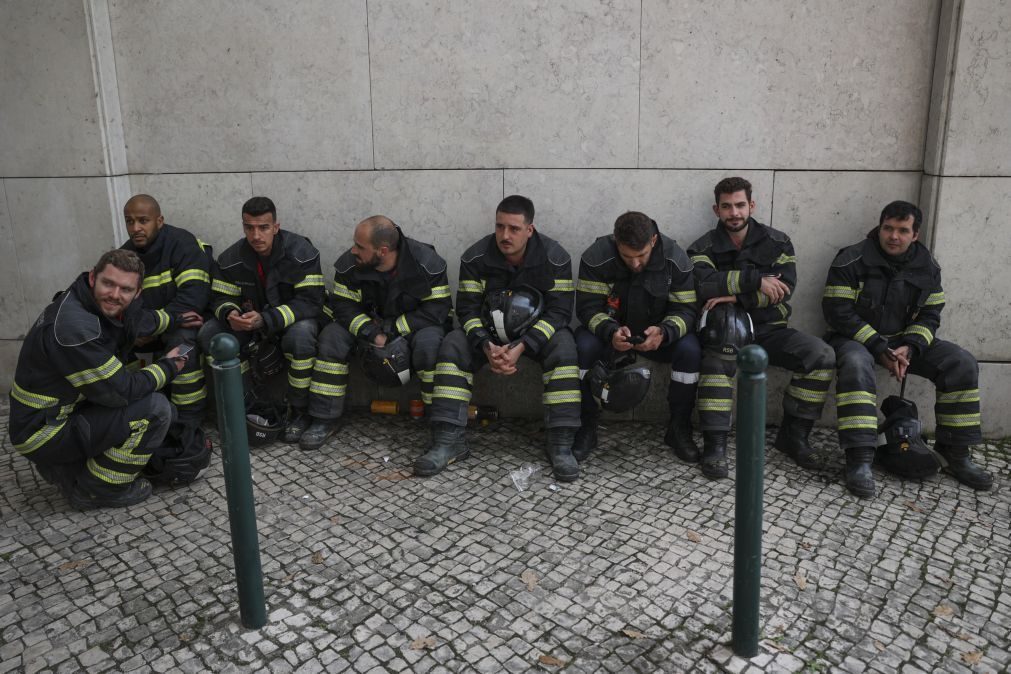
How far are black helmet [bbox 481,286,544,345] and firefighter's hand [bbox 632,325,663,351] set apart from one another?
26.8 inches

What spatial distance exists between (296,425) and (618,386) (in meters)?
2.14

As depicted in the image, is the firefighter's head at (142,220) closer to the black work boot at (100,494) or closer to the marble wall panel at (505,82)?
the marble wall panel at (505,82)

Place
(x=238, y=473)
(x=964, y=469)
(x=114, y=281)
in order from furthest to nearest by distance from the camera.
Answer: (x=964, y=469) → (x=114, y=281) → (x=238, y=473)

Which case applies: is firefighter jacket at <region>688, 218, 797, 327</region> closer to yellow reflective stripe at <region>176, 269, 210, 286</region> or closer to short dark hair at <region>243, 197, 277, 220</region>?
short dark hair at <region>243, 197, 277, 220</region>

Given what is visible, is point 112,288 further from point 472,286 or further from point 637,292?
Answer: point 637,292

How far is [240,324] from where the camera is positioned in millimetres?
5156

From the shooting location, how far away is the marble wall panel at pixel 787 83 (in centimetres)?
501

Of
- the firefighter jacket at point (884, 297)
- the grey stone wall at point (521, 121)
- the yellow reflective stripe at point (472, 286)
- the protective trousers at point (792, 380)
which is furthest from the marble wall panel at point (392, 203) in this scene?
the firefighter jacket at point (884, 297)

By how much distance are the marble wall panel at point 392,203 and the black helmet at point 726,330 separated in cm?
162

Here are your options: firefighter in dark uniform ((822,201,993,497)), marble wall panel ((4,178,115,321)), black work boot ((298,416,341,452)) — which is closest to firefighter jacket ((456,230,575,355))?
black work boot ((298,416,341,452))

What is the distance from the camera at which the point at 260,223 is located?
16.9 feet

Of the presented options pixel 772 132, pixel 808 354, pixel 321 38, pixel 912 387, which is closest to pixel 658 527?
pixel 808 354

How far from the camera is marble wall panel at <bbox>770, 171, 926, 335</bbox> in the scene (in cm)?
520

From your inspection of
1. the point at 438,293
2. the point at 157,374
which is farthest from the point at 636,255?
the point at 157,374
